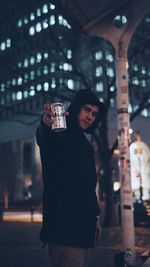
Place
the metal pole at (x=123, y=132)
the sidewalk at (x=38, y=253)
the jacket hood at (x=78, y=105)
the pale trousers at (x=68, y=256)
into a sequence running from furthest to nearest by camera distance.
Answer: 1. the sidewalk at (x=38, y=253)
2. the metal pole at (x=123, y=132)
3. the jacket hood at (x=78, y=105)
4. the pale trousers at (x=68, y=256)

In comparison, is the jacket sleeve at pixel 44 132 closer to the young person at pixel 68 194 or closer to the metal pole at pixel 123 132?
the young person at pixel 68 194

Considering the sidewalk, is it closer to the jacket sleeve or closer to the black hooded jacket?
the black hooded jacket

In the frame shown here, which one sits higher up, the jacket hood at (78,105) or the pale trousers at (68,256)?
the jacket hood at (78,105)

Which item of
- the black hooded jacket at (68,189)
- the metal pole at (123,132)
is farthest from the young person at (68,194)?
the metal pole at (123,132)

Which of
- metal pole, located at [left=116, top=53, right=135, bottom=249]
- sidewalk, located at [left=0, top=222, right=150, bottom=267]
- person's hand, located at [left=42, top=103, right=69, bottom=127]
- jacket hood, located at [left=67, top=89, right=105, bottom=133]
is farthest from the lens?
sidewalk, located at [left=0, top=222, right=150, bottom=267]

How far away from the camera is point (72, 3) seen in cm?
582

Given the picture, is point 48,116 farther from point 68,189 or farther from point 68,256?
point 68,256

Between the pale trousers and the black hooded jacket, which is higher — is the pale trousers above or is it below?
below

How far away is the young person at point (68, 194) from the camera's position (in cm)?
290

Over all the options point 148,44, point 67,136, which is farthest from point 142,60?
point 67,136

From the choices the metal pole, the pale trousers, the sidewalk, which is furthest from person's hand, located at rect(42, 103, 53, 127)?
the sidewalk

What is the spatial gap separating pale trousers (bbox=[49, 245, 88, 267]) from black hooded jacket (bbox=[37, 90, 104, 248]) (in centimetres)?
4

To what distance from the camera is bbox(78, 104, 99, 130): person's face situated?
10.5 feet

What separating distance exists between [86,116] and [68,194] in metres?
0.69
